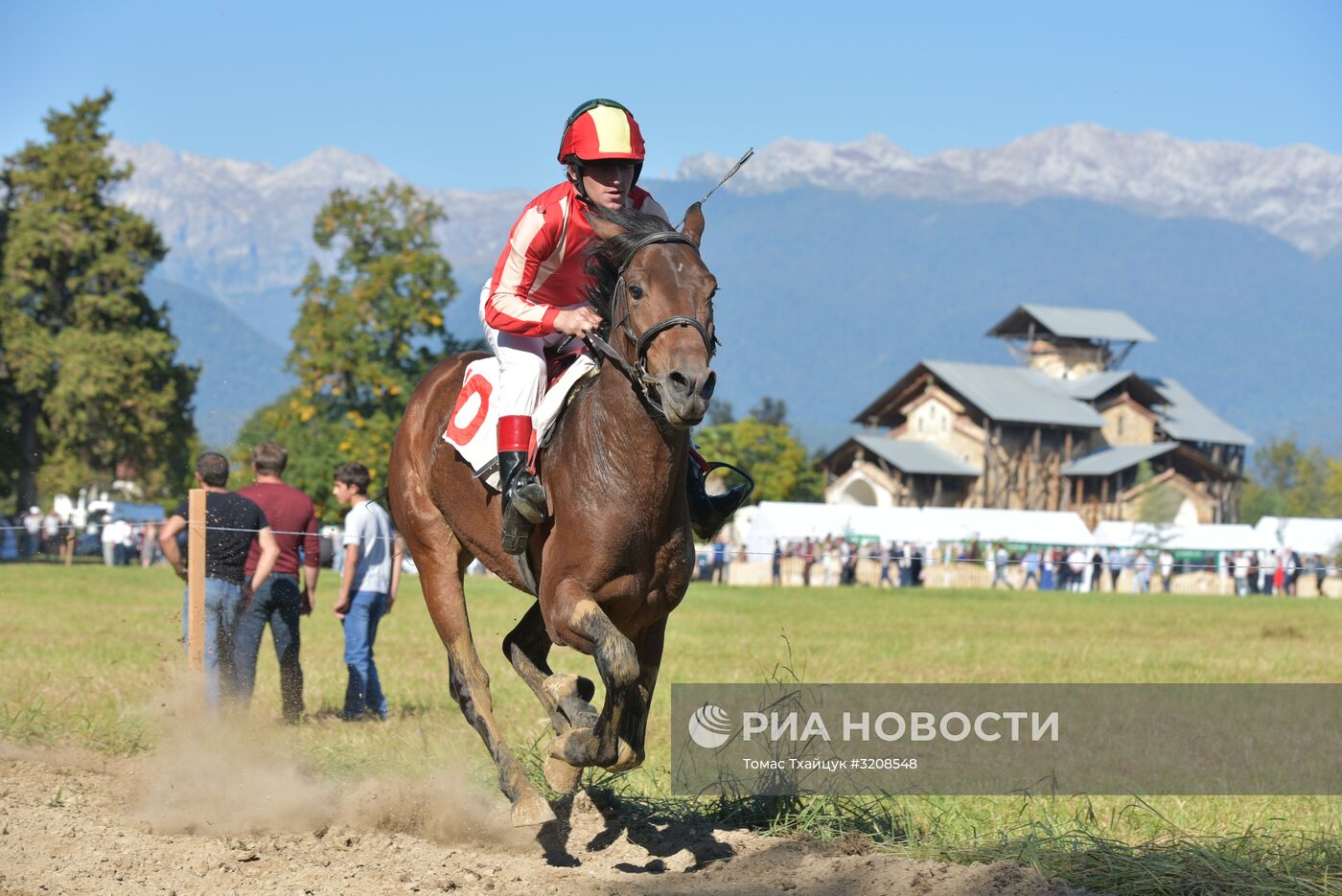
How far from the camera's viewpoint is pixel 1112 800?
8164mm

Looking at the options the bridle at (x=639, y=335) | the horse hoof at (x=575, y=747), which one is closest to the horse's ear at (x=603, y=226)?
the bridle at (x=639, y=335)

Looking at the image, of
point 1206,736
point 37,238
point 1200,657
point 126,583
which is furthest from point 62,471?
point 1206,736

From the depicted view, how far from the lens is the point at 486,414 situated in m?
7.17

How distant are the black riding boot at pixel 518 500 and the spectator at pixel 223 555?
4610 mm

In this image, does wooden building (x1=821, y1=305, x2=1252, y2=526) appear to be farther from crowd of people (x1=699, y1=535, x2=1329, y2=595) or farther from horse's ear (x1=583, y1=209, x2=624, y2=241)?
horse's ear (x1=583, y1=209, x2=624, y2=241)

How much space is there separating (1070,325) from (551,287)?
118 m

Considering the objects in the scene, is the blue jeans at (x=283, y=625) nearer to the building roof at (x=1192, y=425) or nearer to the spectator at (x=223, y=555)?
the spectator at (x=223, y=555)

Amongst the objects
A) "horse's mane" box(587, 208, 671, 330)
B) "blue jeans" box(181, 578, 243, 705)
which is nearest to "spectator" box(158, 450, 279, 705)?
"blue jeans" box(181, 578, 243, 705)

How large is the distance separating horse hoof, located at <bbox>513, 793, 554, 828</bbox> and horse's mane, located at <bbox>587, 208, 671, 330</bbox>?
2.23 m

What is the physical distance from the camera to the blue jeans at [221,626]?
10.4m

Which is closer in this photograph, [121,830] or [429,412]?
[121,830]

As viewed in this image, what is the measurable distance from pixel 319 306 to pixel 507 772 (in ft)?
159

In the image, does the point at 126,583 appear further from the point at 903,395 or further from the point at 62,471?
the point at 903,395

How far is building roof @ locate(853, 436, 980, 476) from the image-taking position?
9275 cm
